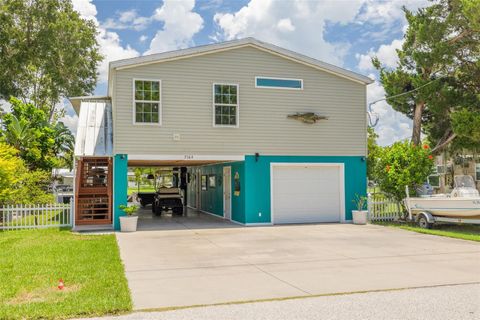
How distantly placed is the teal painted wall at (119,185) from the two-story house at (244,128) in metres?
0.03

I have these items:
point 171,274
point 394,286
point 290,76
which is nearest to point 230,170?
point 290,76

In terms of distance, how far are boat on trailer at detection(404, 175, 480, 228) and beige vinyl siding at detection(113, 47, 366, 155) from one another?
9.44 ft

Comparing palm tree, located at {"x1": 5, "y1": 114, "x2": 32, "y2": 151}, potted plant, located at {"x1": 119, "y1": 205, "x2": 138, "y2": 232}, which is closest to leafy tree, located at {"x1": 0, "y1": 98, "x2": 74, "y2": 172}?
palm tree, located at {"x1": 5, "y1": 114, "x2": 32, "y2": 151}

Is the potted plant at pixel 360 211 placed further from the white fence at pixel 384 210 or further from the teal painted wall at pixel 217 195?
the teal painted wall at pixel 217 195

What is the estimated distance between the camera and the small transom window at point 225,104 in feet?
50.1

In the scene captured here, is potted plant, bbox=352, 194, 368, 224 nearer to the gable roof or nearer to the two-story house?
the two-story house

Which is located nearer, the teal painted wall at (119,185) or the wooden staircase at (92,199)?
the teal painted wall at (119,185)

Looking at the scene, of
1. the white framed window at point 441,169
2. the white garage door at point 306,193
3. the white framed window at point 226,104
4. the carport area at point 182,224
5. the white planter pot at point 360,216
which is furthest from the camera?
the white framed window at point 441,169

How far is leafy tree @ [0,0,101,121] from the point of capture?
3050cm

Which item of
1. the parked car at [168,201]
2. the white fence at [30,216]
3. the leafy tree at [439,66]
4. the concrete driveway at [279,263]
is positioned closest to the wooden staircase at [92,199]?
the white fence at [30,216]

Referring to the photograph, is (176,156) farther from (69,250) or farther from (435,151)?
(435,151)

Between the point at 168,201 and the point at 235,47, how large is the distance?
7.63 metres

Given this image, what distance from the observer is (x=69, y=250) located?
32.7ft

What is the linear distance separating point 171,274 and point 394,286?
362 cm
